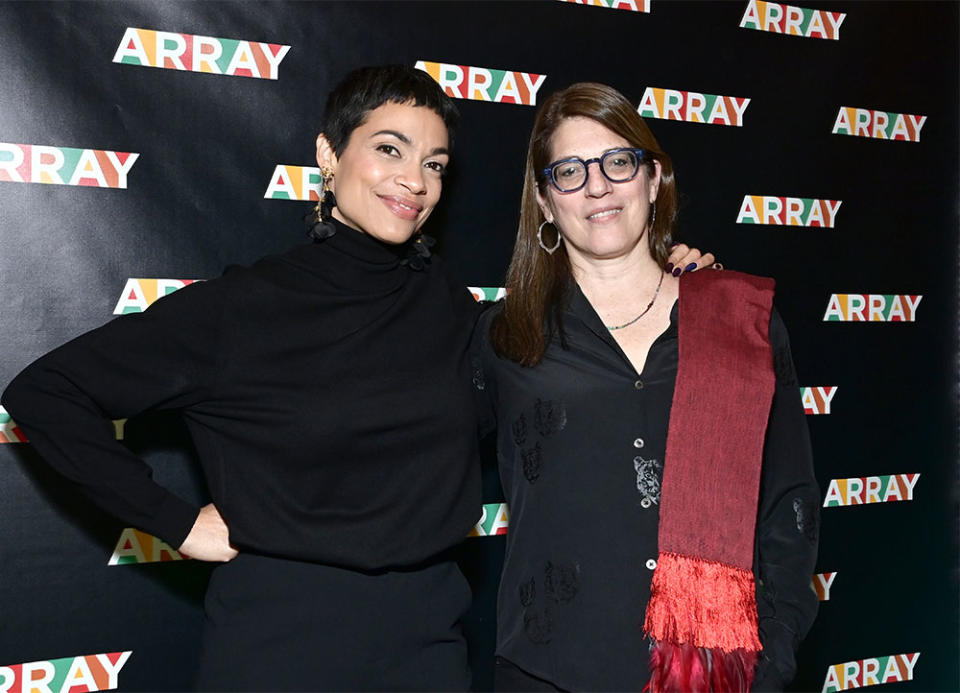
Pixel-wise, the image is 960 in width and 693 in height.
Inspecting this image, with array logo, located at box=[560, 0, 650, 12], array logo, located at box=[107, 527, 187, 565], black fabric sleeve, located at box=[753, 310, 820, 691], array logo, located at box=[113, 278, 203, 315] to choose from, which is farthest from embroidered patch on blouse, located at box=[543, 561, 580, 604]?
array logo, located at box=[560, 0, 650, 12]

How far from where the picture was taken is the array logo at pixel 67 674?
1.84 m

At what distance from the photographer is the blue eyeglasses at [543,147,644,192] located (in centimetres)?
157

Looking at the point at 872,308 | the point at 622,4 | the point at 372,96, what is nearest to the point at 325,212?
the point at 372,96

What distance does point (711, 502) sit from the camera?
149 cm

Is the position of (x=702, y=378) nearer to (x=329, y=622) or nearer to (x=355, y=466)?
(x=355, y=466)

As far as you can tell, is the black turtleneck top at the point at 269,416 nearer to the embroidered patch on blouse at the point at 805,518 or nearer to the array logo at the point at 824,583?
the embroidered patch on blouse at the point at 805,518

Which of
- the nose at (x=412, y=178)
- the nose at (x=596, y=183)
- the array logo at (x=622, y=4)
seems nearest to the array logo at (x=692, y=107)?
the array logo at (x=622, y=4)

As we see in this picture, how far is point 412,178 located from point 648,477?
0.67 m

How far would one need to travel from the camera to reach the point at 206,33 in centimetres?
194

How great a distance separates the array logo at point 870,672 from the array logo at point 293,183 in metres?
2.01

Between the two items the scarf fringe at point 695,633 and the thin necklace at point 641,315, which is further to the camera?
the thin necklace at point 641,315

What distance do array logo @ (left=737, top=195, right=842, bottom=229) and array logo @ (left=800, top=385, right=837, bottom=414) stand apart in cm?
48

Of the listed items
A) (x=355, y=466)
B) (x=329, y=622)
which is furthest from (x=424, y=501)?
(x=329, y=622)

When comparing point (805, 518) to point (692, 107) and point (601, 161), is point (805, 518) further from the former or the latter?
point (692, 107)
